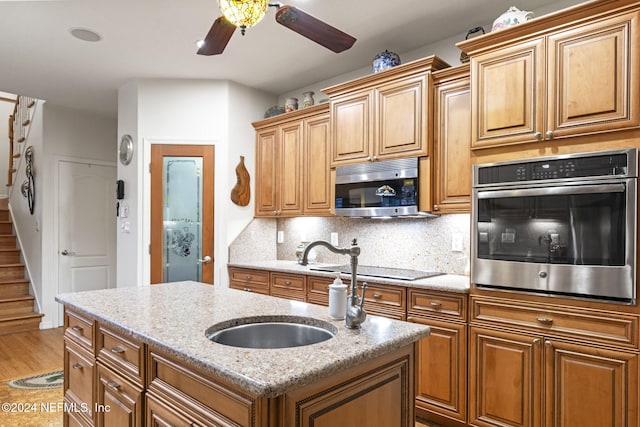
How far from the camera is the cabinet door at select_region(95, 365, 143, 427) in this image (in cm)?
159

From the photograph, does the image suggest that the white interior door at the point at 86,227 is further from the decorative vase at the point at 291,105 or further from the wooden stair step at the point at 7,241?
the decorative vase at the point at 291,105

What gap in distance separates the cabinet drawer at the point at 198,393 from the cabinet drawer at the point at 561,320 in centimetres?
181

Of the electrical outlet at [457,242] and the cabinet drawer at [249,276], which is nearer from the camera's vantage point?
the electrical outlet at [457,242]

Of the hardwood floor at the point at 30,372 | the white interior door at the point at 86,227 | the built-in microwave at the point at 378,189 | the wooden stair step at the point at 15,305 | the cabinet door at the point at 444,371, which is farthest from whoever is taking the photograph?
the white interior door at the point at 86,227

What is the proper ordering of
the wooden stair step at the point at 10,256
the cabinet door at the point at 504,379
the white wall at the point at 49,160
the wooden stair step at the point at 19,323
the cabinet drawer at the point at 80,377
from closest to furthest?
the cabinet drawer at the point at 80,377
the cabinet door at the point at 504,379
the wooden stair step at the point at 19,323
the white wall at the point at 49,160
the wooden stair step at the point at 10,256

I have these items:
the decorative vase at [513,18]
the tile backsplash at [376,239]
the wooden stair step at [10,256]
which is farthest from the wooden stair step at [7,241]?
the decorative vase at [513,18]

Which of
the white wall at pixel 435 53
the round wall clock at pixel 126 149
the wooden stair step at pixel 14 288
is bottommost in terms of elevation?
the wooden stair step at pixel 14 288

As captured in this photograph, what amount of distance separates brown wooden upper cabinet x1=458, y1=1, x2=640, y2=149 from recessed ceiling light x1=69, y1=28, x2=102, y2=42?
2.83 metres

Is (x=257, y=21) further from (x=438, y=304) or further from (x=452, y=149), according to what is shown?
(x=438, y=304)

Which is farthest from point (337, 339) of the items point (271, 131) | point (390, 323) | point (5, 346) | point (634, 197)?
point (5, 346)

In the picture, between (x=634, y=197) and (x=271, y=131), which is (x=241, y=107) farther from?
(x=634, y=197)

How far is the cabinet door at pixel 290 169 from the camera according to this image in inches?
160

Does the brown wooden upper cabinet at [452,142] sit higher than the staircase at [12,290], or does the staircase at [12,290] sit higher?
the brown wooden upper cabinet at [452,142]

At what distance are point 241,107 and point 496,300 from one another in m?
3.25
